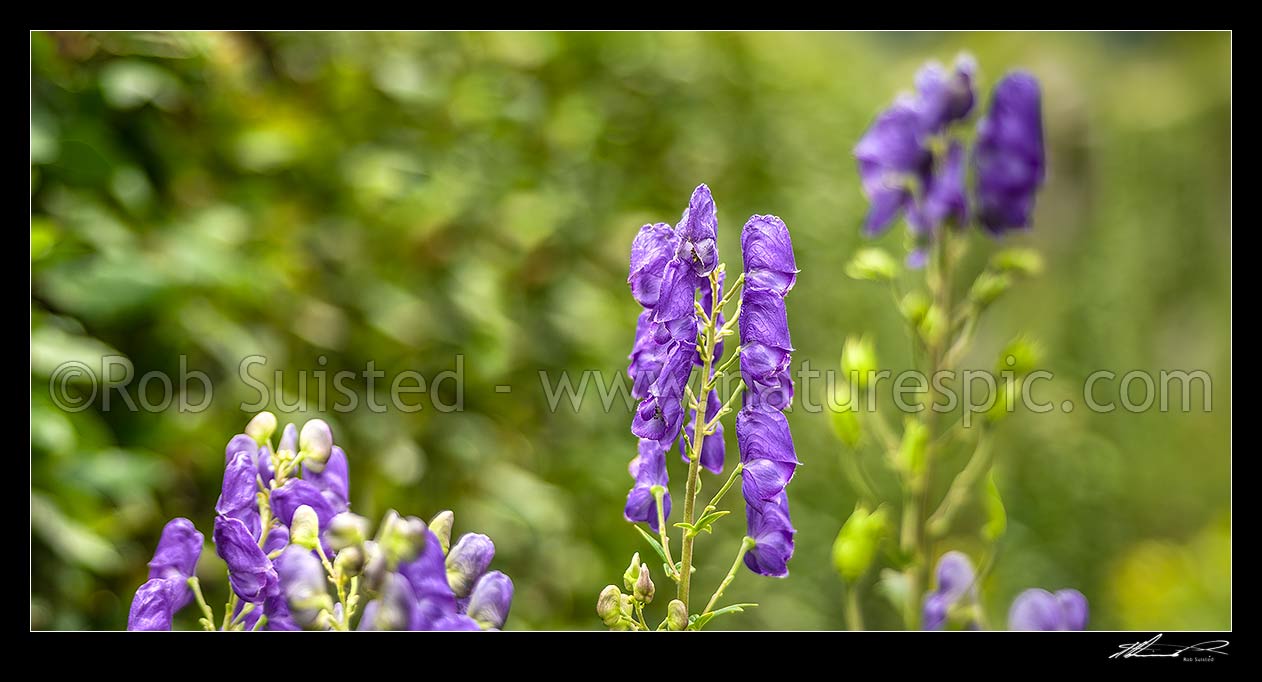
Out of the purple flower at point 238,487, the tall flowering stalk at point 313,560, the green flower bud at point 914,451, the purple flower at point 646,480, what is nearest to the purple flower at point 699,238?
the purple flower at point 646,480

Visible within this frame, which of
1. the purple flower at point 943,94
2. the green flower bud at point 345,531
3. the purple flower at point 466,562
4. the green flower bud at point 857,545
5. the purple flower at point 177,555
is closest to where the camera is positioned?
the green flower bud at point 345,531

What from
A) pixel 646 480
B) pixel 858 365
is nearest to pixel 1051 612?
pixel 858 365

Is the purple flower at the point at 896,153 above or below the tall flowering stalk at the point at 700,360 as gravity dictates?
above

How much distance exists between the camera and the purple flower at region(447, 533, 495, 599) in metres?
0.69

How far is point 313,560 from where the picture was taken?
2.13 feet

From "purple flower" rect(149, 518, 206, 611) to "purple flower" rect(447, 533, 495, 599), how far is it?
0.25 metres

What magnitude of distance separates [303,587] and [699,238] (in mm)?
374

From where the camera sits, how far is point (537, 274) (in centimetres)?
236

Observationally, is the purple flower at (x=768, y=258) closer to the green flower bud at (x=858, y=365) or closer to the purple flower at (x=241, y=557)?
the purple flower at (x=241, y=557)

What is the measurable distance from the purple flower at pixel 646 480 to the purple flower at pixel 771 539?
79 mm

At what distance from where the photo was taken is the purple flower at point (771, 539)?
2.63 ft

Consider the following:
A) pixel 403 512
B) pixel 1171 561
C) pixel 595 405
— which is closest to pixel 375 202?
pixel 403 512

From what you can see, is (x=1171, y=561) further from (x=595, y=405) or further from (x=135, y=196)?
(x=135, y=196)

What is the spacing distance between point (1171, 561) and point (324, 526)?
3.84m
